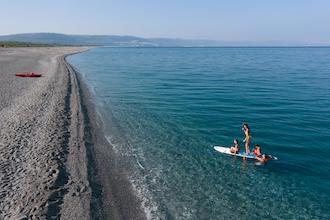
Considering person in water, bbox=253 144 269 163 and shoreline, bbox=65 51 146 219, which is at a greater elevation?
person in water, bbox=253 144 269 163

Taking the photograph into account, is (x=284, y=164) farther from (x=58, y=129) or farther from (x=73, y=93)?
(x=73, y=93)

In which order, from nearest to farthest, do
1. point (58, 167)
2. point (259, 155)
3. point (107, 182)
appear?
point (107, 182) → point (58, 167) → point (259, 155)

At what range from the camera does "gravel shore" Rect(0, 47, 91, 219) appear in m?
15.4

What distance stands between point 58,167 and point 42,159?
1577 millimetres

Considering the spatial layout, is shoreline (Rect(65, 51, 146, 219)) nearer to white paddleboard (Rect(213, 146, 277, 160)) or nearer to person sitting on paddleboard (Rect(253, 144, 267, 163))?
white paddleboard (Rect(213, 146, 277, 160))

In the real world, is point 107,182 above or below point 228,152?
below

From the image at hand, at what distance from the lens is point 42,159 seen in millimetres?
20188

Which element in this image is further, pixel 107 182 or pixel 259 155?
pixel 259 155

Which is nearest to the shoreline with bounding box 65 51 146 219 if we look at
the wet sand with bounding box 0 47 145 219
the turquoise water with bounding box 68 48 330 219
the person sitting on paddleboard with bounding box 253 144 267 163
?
the wet sand with bounding box 0 47 145 219

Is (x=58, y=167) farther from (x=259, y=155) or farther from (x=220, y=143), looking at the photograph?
(x=259, y=155)

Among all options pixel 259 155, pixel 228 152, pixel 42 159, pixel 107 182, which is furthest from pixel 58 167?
pixel 259 155

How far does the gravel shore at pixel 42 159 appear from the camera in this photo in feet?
50.5

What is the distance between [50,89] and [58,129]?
54.7ft

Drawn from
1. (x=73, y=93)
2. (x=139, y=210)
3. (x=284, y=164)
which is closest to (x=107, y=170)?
(x=139, y=210)
